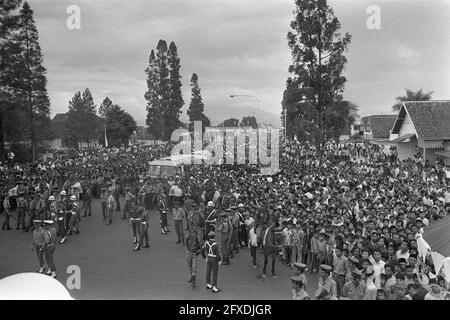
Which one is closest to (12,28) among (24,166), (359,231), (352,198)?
(24,166)

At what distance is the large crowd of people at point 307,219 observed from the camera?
6852 millimetres

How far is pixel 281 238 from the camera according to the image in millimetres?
10102

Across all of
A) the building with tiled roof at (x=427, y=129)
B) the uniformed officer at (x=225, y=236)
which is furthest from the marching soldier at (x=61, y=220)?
the building with tiled roof at (x=427, y=129)

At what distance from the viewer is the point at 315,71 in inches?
948

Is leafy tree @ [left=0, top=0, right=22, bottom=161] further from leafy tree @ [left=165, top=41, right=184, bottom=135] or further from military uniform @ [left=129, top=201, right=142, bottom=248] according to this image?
Result: leafy tree @ [left=165, top=41, right=184, bottom=135]

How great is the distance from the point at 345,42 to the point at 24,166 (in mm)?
20701

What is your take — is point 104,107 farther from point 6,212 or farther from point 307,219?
point 307,219

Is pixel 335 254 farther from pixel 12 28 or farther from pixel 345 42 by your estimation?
pixel 12 28

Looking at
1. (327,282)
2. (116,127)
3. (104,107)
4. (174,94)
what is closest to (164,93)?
(174,94)

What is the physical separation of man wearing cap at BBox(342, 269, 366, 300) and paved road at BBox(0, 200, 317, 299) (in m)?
2.00

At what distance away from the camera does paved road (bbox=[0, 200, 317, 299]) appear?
27.6 feet

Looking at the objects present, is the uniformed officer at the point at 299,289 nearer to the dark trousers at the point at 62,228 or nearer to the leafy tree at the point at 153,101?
the dark trousers at the point at 62,228

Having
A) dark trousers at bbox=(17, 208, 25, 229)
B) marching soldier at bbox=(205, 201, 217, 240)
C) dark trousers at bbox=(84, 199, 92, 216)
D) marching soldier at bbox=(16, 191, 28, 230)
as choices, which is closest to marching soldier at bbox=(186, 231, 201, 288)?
marching soldier at bbox=(205, 201, 217, 240)

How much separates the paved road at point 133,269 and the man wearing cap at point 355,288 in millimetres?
2004
